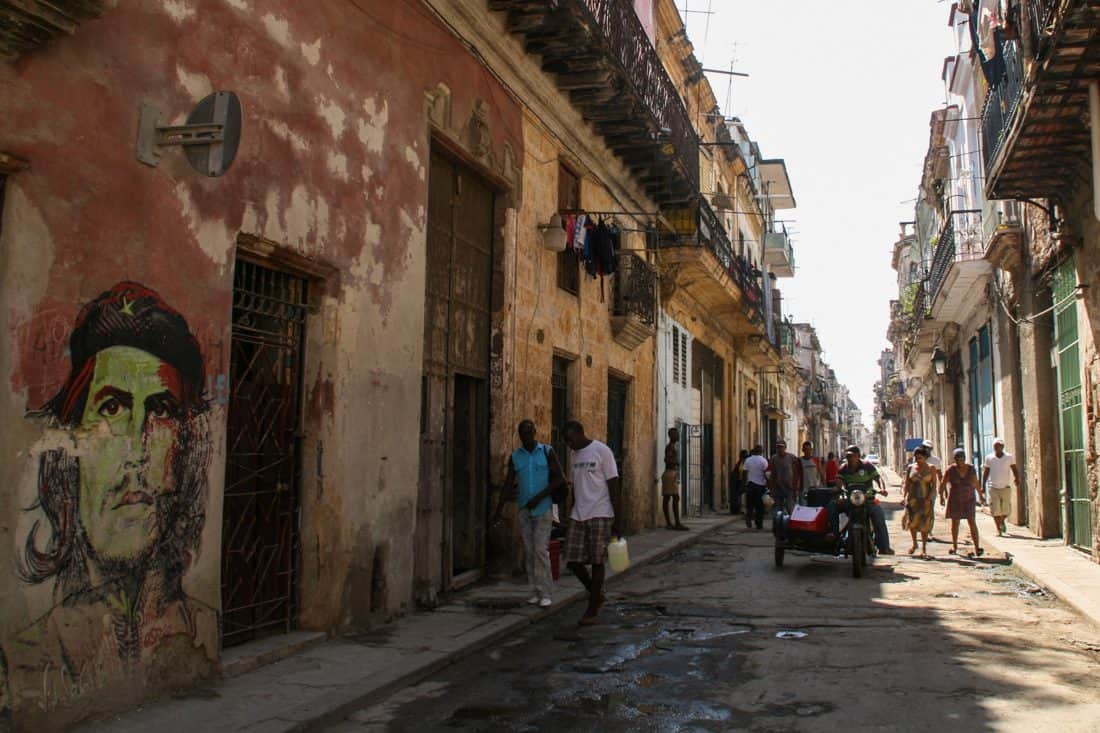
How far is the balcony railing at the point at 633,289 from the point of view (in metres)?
15.5

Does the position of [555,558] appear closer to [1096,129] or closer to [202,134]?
[202,134]

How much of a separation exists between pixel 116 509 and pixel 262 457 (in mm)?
1711

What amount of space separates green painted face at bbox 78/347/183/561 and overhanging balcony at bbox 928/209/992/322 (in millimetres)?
17143

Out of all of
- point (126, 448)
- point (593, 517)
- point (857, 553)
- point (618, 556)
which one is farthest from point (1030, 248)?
point (126, 448)

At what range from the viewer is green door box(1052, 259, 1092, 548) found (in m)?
13.1

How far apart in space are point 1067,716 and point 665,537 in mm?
10880

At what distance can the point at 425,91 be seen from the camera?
878 centimetres

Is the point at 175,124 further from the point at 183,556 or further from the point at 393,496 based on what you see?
the point at 393,496

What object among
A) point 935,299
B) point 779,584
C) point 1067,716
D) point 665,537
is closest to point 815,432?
point 935,299

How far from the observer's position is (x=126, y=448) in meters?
5.05

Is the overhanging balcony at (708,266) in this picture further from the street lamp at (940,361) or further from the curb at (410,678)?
the curb at (410,678)

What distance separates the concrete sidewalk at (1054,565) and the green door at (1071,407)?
0.46 meters

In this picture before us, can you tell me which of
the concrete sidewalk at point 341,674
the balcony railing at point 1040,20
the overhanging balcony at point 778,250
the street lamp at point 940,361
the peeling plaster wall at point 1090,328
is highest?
the overhanging balcony at point 778,250

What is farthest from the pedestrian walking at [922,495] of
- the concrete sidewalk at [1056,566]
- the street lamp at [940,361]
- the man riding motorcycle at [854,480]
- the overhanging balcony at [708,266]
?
the street lamp at [940,361]
